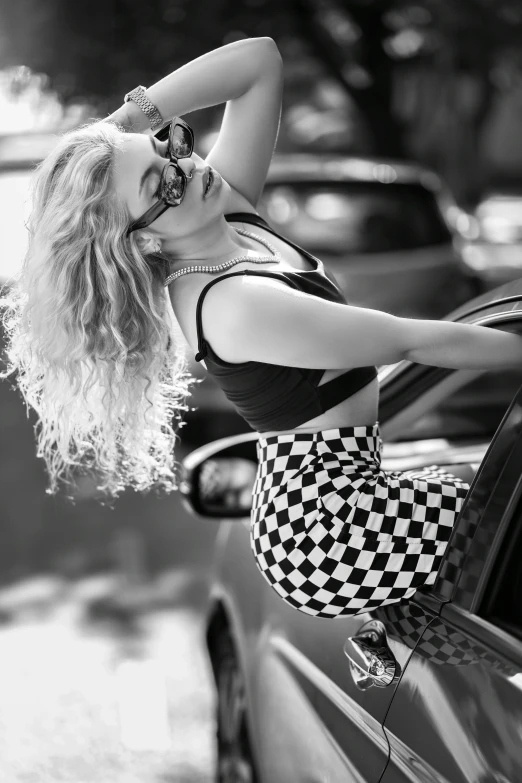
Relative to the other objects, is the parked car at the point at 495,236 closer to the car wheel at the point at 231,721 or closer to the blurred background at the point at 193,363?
the blurred background at the point at 193,363

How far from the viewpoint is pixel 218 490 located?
2645 millimetres

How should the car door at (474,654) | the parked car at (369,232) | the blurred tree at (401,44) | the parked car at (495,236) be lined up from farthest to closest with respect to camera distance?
the blurred tree at (401,44) < the parked car at (495,236) < the parked car at (369,232) < the car door at (474,654)

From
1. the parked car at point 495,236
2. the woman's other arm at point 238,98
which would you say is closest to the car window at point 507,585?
the woman's other arm at point 238,98

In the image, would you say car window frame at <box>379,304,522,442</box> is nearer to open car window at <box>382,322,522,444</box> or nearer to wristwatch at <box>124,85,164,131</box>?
Answer: open car window at <box>382,322,522,444</box>

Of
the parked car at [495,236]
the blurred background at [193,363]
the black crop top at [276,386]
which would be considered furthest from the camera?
the parked car at [495,236]

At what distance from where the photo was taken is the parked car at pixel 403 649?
157 centimetres

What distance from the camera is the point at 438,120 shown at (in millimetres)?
21312

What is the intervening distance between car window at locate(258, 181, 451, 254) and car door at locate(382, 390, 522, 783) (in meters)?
4.81

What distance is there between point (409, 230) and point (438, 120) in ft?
51.5

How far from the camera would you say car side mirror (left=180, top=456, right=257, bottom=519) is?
265cm

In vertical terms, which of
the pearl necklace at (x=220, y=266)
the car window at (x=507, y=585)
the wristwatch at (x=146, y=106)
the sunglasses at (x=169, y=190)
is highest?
the wristwatch at (x=146, y=106)

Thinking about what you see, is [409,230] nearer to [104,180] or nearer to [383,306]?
[383,306]

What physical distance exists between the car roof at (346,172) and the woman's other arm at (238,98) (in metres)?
3.94

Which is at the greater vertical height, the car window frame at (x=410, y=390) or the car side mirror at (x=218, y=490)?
the car window frame at (x=410, y=390)
